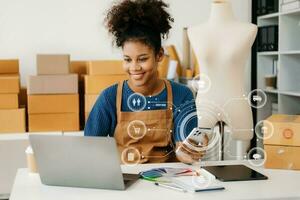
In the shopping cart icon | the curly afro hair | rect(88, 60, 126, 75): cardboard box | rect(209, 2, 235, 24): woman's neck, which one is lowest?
the shopping cart icon

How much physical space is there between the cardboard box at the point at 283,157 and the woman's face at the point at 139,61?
21.4 inches

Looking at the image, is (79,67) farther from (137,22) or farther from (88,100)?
(137,22)

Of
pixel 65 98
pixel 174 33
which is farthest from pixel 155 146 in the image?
pixel 174 33

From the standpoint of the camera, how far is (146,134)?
168 cm

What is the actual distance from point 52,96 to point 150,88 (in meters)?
1.21

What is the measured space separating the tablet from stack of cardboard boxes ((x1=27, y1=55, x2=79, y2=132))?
1.52 metres

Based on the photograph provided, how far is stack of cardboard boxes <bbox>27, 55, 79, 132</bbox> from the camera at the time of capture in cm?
275

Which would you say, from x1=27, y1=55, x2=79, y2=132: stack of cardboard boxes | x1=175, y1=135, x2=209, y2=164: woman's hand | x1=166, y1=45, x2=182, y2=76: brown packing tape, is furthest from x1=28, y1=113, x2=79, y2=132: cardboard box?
x1=175, y1=135, x2=209, y2=164: woman's hand

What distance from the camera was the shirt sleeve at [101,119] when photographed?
1.69m

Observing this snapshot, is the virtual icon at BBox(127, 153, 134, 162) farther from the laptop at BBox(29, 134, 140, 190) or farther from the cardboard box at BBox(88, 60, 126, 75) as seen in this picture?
the cardboard box at BBox(88, 60, 126, 75)

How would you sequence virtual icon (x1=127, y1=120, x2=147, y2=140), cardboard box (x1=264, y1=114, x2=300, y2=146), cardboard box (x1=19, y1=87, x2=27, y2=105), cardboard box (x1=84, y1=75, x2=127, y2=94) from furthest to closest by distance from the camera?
1. cardboard box (x1=19, y1=87, x2=27, y2=105)
2. cardboard box (x1=84, y1=75, x2=127, y2=94)
3. virtual icon (x1=127, y1=120, x2=147, y2=140)
4. cardboard box (x1=264, y1=114, x2=300, y2=146)

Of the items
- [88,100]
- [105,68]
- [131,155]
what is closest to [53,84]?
[88,100]

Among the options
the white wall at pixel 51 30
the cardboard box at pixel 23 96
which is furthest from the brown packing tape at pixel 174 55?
the cardboard box at pixel 23 96

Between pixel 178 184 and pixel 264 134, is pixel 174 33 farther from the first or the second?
pixel 178 184
